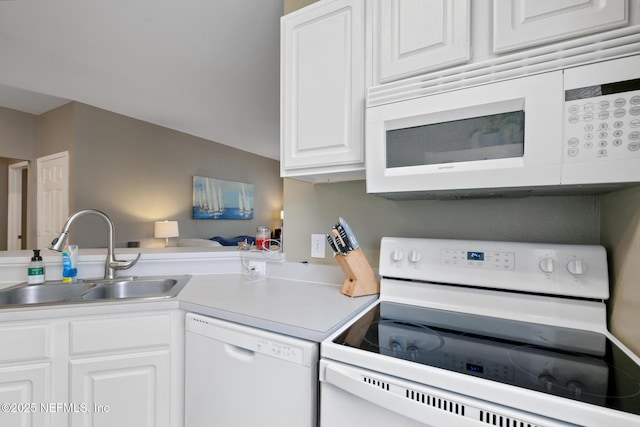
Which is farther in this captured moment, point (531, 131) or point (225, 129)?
point (225, 129)

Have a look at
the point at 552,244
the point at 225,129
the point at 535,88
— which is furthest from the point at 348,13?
the point at 225,129

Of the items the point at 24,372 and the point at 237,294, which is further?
the point at 237,294

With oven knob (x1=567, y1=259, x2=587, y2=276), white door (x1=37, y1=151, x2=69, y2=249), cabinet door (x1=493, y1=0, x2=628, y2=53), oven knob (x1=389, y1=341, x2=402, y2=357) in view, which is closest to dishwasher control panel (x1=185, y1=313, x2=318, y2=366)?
oven knob (x1=389, y1=341, x2=402, y2=357)

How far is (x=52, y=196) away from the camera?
13.2 feet

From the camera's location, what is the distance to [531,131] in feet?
2.74

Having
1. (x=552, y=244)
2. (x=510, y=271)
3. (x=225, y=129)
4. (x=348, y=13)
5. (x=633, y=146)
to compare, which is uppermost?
(x=225, y=129)

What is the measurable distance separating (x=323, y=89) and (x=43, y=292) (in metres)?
1.67

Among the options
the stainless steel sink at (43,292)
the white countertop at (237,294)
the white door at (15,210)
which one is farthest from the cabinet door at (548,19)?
the white door at (15,210)

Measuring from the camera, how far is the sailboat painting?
526 cm

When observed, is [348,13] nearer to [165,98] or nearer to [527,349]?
[527,349]

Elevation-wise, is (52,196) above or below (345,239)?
above

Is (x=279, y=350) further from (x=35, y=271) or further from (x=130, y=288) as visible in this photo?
(x=35, y=271)

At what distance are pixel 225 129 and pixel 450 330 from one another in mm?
4757

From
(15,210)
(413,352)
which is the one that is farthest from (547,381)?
(15,210)
